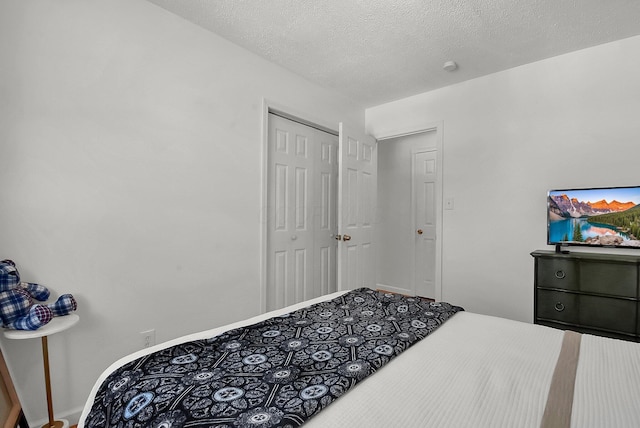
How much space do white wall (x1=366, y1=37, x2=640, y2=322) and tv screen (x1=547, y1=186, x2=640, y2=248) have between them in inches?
3.6

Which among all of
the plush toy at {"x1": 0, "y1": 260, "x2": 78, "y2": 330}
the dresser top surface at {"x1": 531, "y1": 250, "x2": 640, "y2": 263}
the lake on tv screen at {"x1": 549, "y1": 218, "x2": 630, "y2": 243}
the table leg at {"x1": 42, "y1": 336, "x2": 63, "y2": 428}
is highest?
the lake on tv screen at {"x1": 549, "y1": 218, "x2": 630, "y2": 243}

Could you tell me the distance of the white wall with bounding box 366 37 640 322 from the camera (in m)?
2.49

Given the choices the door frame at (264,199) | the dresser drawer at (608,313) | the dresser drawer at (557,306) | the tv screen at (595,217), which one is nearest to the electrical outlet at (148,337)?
the door frame at (264,199)

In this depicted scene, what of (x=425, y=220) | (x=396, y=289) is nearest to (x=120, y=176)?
(x=425, y=220)

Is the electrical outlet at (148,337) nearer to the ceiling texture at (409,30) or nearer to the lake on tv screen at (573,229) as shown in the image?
the ceiling texture at (409,30)

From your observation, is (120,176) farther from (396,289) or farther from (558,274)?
(396,289)

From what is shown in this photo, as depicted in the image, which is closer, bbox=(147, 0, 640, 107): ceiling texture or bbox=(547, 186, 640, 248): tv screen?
bbox=(147, 0, 640, 107): ceiling texture

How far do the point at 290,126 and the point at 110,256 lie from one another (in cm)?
189

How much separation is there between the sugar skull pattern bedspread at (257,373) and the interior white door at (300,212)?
1538 millimetres

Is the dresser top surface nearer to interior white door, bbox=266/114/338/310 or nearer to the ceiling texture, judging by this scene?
the ceiling texture

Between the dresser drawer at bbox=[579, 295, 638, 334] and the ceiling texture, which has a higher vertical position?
the ceiling texture

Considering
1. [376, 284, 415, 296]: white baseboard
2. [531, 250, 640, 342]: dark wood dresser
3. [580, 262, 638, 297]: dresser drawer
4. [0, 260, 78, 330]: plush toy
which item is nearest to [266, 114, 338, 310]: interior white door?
[376, 284, 415, 296]: white baseboard

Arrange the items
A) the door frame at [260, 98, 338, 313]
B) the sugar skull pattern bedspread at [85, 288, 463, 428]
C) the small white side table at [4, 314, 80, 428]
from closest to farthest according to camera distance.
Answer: the sugar skull pattern bedspread at [85, 288, 463, 428], the small white side table at [4, 314, 80, 428], the door frame at [260, 98, 338, 313]

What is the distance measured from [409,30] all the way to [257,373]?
2363 mm
